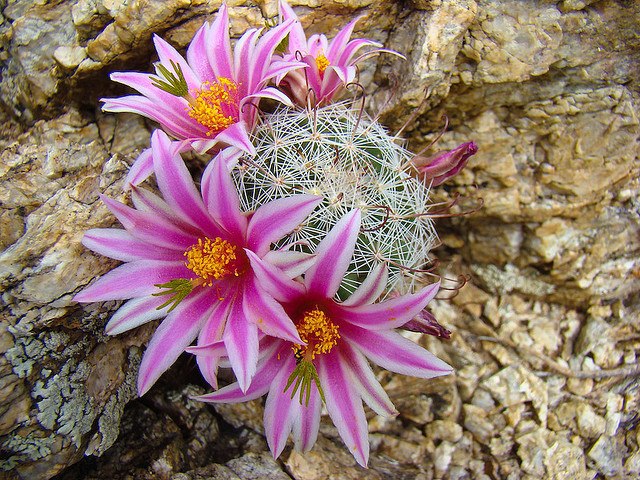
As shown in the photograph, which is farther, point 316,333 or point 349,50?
point 349,50

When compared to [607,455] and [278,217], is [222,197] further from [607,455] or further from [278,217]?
[607,455]

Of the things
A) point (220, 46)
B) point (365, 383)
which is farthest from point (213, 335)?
point (220, 46)

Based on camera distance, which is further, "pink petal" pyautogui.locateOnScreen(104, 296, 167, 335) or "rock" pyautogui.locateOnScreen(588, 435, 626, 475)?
"rock" pyautogui.locateOnScreen(588, 435, 626, 475)

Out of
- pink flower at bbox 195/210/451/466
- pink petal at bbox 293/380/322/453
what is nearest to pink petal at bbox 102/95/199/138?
pink flower at bbox 195/210/451/466

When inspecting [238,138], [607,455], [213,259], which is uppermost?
[238,138]

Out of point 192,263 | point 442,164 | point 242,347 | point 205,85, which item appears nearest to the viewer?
point 242,347

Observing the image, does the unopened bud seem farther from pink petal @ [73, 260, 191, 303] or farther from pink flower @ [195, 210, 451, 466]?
pink petal @ [73, 260, 191, 303]

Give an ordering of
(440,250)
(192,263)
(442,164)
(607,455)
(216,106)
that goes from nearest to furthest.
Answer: (192,263)
(216,106)
(442,164)
(607,455)
(440,250)
